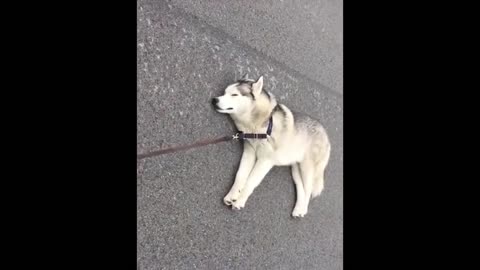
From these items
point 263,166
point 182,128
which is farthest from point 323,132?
point 182,128

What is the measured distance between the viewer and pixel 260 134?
2127 millimetres

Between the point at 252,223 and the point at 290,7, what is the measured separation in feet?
3.96

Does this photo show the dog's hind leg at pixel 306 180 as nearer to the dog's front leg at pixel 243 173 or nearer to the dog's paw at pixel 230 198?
the dog's front leg at pixel 243 173

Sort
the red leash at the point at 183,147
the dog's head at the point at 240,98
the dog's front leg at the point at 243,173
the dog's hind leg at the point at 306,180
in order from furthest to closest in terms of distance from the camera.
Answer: the dog's hind leg at the point at 306,180 < the dog's front leg at the point at 243,173 < the dog's head at the point at 240,98 < the red leash at the point at 183,147

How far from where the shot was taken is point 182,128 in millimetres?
1843

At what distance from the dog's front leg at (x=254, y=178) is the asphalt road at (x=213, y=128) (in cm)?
7

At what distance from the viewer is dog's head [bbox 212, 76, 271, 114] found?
197 centimetres

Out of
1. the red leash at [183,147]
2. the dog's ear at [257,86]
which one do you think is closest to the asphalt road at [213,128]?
the red leash at [183,147]

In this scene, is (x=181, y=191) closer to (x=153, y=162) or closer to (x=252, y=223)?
(x=153, y=162)

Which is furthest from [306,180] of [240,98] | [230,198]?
[240,98]

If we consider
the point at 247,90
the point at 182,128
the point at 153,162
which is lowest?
the point at 153,162

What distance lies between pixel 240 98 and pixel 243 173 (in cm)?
34

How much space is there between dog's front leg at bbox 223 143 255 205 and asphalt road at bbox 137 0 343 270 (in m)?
0.03

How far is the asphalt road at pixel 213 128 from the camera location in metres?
1.70
